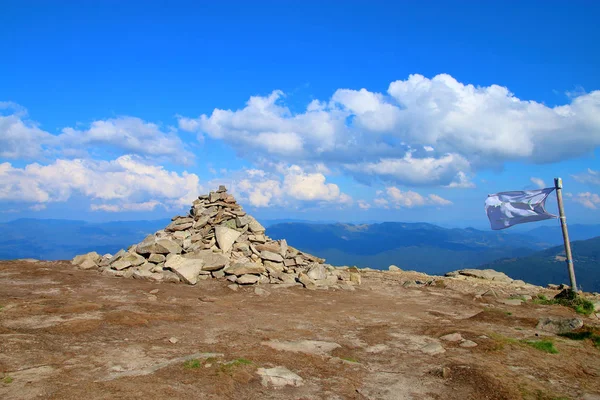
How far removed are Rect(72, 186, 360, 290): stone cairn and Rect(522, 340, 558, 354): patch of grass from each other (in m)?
12.6

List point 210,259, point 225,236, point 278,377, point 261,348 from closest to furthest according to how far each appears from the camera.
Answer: point 278,377 < point 261,348 < point 210,259 < point 225,236

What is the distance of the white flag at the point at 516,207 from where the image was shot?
63.8ft

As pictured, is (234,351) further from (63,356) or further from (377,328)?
(377,328)

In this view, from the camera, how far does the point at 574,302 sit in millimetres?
19250

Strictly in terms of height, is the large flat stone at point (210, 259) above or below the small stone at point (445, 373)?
above

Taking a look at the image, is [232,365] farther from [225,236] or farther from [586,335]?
[225,236]

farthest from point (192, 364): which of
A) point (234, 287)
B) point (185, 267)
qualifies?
point (185, 267)

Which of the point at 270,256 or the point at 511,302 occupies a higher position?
the point at 270,256

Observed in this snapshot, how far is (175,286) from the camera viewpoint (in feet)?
70.8

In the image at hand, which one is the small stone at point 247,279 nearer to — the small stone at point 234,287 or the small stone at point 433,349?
the small stone at point 234,287

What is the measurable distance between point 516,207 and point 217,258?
58.0 feet

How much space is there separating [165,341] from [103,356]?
81.0 inches

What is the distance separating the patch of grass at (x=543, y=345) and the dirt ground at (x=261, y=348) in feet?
0.79

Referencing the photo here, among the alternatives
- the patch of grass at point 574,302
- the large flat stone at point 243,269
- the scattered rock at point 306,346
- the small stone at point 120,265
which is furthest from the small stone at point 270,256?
the patch of grass at point 574,302
